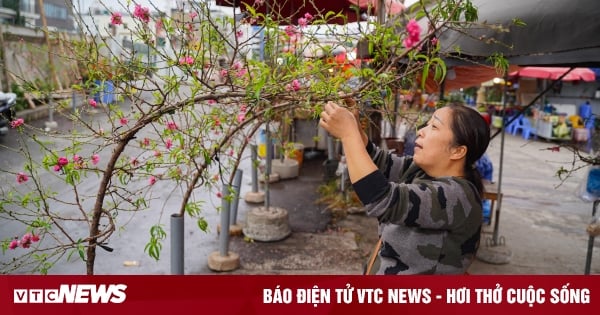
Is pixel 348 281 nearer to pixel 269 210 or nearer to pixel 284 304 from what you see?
pixel 284 304

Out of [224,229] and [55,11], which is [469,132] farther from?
[55,11]

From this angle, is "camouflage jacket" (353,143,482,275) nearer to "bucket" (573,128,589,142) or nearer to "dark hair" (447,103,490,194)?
"dark hair" (447,103,490,194)

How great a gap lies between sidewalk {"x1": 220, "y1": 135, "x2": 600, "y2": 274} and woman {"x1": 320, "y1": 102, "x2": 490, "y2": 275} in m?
2.17

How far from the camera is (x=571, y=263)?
6004mm

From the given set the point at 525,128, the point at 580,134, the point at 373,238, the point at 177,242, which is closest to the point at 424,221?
the point at 177,242

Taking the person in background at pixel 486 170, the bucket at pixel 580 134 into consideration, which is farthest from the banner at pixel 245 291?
the bucket at pixel 580 134

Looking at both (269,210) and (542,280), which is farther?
(269,210)

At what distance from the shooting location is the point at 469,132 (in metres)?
1.89

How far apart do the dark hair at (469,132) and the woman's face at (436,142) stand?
1.0 inches

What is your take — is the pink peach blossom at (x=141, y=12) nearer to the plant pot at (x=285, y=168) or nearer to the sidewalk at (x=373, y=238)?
the sidewalk at (x=373, y=238)

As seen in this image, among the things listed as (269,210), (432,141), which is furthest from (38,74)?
(432,141)

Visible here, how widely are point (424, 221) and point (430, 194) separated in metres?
0.11

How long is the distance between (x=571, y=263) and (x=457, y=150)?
207 inches

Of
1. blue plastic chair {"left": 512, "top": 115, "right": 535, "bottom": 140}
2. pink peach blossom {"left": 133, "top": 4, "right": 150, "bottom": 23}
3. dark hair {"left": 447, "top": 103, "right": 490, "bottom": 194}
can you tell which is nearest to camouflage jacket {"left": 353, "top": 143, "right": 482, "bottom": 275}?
dark hair {"left": 447, "top": 103, "right": 490, "bottom": 194}
